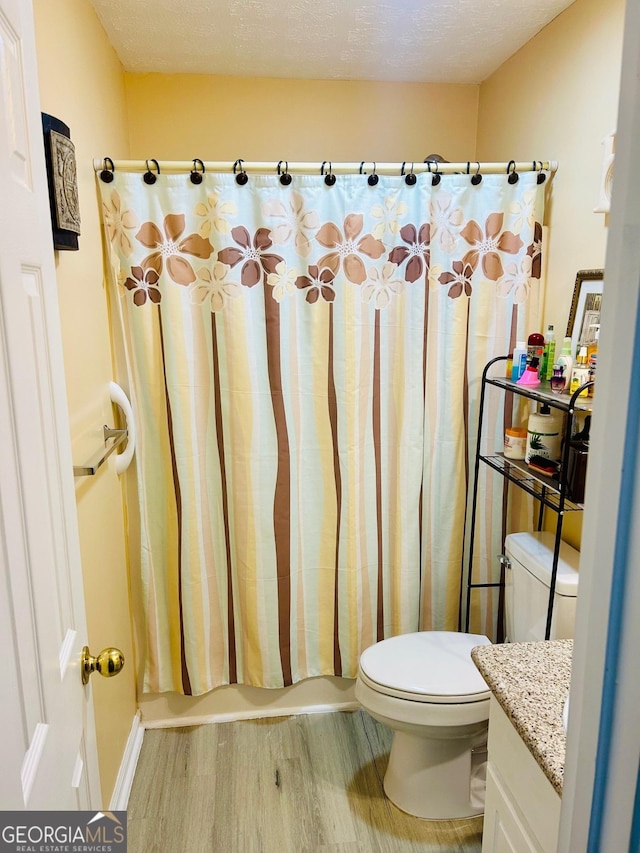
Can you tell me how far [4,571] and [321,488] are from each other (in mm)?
1522

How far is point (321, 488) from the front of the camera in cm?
213

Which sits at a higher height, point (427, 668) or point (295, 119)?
point (295, 119)

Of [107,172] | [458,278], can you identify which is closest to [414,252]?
[458,278]

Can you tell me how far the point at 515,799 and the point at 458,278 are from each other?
4.98 ft

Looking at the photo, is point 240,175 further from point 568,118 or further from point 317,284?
point 568,118

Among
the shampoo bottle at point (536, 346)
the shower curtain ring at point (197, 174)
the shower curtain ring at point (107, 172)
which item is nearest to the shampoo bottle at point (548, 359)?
the shampoo bottle at point (536, 346)

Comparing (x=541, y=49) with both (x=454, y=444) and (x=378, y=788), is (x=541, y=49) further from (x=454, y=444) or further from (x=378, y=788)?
(x=378, y=788)

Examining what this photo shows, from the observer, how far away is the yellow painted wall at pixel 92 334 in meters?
1.43

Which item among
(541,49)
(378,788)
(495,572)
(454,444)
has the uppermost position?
(541,49)

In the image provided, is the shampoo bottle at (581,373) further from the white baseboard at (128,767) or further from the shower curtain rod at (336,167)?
the white baseboard at (128,767)

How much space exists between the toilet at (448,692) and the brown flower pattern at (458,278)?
844 millimetres

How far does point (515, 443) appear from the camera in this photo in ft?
6.27

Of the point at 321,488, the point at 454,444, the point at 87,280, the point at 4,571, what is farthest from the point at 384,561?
the point at 4,571

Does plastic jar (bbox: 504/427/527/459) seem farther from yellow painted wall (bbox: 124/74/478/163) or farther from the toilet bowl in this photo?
yellow painted wall (bbox: 124/74/478/163)
